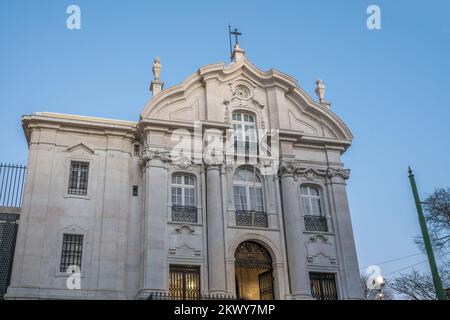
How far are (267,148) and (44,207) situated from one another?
10.5 m

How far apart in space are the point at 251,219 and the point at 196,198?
2.66m

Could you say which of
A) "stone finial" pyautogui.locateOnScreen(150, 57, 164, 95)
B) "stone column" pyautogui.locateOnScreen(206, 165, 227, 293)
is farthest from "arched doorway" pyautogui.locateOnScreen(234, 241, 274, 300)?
"stone finial" pyautogui.locateOnScreen(150, 57, 164, 95)

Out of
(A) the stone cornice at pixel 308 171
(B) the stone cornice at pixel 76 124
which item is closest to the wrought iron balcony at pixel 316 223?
(A) the stone cornice at pixel 308 171

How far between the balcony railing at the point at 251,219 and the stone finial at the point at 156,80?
24.0 ft

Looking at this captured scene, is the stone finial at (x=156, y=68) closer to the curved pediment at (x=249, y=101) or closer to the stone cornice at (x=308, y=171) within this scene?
the curved pediment at (x=249, y=101)

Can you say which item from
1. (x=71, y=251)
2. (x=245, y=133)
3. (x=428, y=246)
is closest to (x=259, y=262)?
(x=245, y=133)

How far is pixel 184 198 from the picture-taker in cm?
2288

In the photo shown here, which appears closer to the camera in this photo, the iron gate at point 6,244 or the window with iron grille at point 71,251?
the iron gate at point 6,244

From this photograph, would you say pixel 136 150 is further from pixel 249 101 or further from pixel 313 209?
pixel 313 209

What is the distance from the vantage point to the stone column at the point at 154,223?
20.2 m

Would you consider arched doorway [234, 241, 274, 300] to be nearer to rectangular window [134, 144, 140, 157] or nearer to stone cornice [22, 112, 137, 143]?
rectangular window [134, 144, 140, 157]
